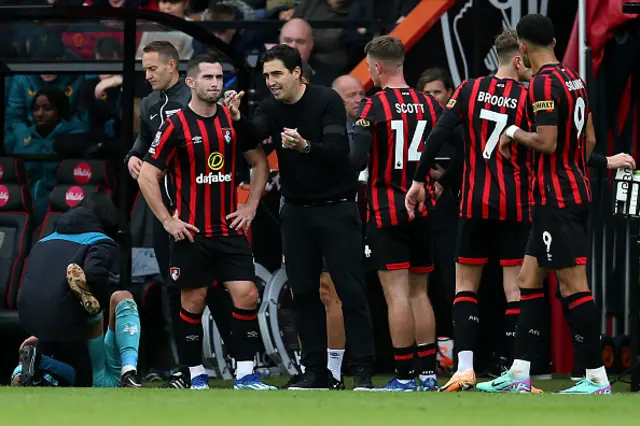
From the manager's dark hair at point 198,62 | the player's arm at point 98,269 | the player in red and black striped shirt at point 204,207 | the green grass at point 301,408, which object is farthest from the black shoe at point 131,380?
the manager's dark hair at point 198,62

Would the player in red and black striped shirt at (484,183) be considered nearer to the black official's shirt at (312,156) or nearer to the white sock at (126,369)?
the black official's shirt at (312,156)

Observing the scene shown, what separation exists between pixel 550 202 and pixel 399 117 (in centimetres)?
126

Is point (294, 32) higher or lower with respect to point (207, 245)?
higher

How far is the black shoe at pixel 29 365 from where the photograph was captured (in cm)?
950

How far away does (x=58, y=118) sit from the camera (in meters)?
13.3

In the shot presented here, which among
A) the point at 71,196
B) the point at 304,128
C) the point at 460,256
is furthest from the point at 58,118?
the point at 460,256

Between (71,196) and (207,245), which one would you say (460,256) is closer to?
(207,245)

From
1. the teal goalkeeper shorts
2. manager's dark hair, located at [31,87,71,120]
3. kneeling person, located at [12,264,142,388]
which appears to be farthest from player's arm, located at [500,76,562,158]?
manager's dark hair, located at [31,87,71,120]

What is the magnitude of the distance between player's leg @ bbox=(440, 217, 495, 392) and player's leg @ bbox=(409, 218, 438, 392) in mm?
362

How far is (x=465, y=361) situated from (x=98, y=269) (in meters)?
2.21

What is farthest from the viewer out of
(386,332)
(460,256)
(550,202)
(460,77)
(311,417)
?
(460,77)

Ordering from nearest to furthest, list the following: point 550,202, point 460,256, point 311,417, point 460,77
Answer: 1. point 311,417
2. point 550,202
3. point 460,256
4. point 460,77

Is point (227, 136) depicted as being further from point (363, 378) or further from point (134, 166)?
point (363, 378)

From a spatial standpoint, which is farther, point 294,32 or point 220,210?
point 294,32
